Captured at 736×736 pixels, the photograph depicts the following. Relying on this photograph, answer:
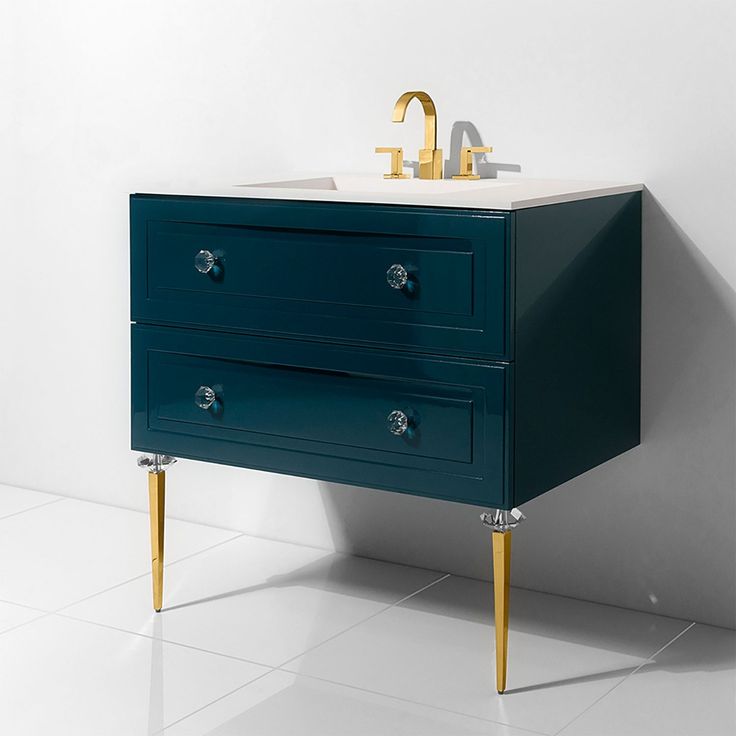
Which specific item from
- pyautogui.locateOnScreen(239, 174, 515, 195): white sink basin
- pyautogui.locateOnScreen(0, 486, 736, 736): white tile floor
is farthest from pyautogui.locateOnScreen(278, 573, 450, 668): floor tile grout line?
pyautogui.locateOnScreen(239, 174, 515, 195): white sink basin

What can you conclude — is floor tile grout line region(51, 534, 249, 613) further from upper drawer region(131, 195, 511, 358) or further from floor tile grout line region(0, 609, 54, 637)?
upper drawer region(131, 195, 511, 358)

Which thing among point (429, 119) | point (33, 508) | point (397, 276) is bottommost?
point (33, 508)

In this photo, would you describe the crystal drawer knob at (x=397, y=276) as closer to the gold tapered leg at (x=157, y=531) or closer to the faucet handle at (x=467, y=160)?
the faucet handle at (x=467, y=160)

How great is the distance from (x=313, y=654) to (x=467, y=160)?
3.21 feet

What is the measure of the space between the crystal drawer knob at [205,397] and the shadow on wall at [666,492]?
642 millimetres

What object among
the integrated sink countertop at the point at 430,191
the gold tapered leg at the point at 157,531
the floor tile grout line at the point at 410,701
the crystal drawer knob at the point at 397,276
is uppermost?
the integrated sink countertop at the point at 430,191

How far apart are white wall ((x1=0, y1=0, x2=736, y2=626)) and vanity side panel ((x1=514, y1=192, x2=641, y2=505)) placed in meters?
0.08

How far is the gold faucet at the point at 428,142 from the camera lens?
2482 millimetres

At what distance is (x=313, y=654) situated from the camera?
7.63ft

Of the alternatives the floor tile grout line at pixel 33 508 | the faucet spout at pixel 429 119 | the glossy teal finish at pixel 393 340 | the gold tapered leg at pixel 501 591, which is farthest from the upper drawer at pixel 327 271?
the floor tile grout line at pixel 33 508

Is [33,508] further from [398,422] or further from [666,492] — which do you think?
[666,492]

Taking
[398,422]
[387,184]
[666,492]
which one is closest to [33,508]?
[387,184]

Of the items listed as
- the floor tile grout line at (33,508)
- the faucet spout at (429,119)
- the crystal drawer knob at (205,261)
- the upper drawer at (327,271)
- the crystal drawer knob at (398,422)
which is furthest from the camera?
the floor tile grout line at (33,508)

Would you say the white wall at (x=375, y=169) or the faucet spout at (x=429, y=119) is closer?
the white wall at (x=375, y=169)
